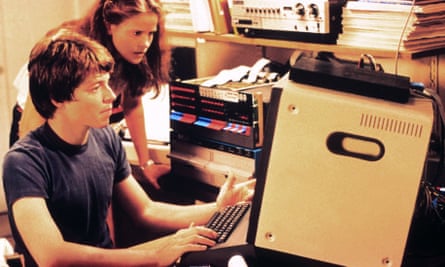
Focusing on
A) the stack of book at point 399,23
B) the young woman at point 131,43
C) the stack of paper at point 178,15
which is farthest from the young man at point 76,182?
the stack of paper at point 178,15

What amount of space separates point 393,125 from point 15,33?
10.3 ft

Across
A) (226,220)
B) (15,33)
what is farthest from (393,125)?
(15,33)

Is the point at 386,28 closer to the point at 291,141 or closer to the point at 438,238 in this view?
the point at 438,238

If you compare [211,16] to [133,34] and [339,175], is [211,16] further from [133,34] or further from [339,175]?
[339,175]

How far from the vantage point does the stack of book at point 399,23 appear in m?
2.07

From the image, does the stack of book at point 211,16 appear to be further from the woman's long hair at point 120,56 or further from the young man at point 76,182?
the young man at point 76,182

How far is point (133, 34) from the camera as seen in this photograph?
2416mm

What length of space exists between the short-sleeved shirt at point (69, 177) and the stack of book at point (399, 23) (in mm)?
863

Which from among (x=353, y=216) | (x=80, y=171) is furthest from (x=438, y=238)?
(x=80, y=171)

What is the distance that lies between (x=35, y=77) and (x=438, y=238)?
116cm

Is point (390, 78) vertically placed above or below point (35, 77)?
above

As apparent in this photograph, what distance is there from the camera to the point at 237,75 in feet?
8.94

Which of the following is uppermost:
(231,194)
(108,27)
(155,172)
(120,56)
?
(108,27)

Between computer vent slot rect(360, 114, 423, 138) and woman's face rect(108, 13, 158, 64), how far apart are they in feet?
4.54
